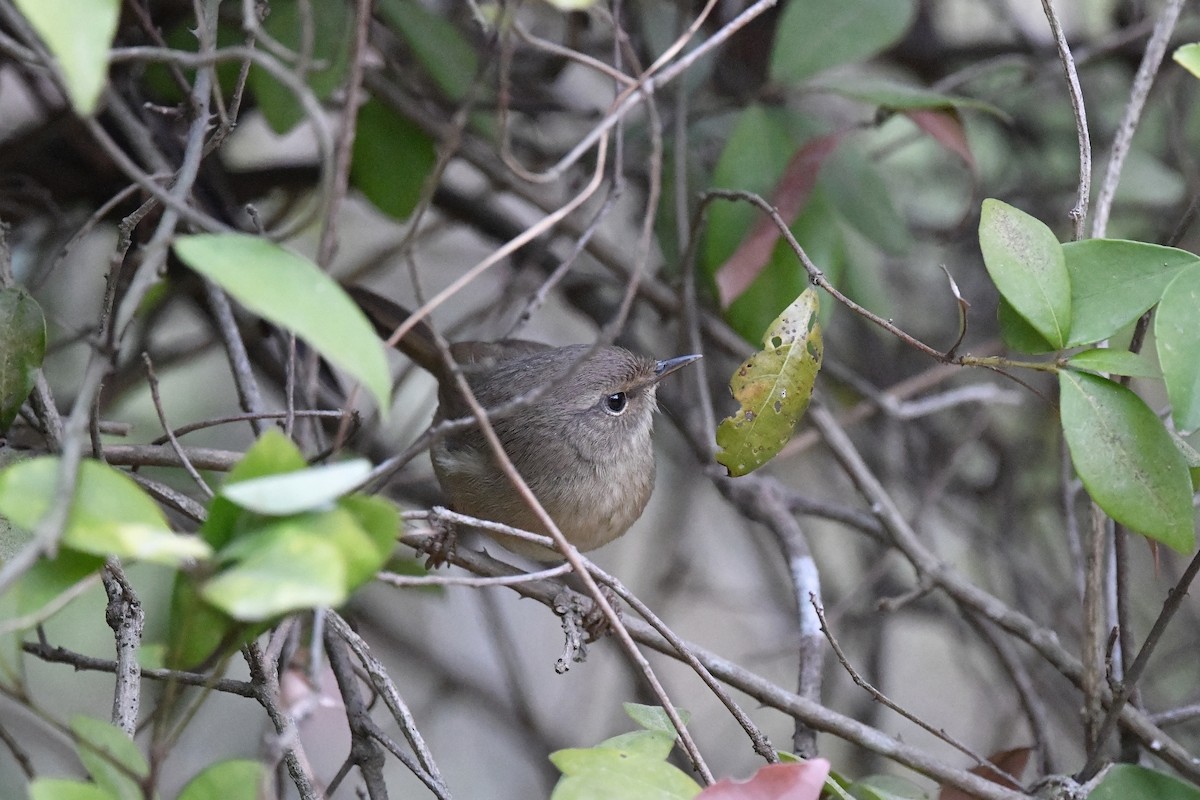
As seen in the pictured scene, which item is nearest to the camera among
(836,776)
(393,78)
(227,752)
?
(836,776)

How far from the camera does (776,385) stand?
175cm

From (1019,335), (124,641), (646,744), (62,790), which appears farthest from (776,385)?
(62,790)

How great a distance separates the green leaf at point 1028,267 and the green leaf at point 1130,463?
0.32ft

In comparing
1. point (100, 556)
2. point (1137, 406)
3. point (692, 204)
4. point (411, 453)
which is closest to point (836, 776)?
point (1137, 406)

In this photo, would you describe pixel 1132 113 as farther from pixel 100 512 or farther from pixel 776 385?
pixel 100 512

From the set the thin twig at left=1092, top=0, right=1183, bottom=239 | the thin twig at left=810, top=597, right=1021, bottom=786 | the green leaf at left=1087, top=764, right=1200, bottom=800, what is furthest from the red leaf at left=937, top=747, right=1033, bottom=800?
the thin twig at left=1092, top=0, right=1183, bottom=239

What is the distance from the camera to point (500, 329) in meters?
3.57

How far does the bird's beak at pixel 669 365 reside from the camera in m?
2.56

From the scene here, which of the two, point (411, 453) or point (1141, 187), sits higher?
point (411, 453)

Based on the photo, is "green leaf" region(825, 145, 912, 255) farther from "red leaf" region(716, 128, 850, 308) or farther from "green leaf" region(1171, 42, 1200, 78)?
"green leaf" region(1171, 42, 1200, 78)

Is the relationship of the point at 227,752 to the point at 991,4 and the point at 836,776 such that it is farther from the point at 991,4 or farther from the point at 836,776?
the point at 991,4

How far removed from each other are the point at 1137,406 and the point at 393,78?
1.93 meters

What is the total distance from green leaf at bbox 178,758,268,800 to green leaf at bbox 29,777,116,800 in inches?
3.5

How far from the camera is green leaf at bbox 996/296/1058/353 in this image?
5.00ft
